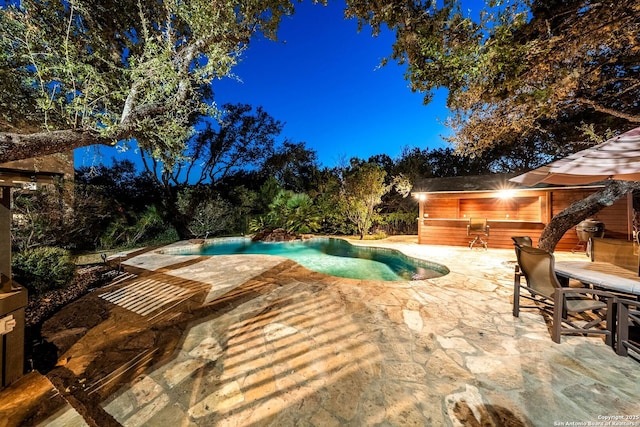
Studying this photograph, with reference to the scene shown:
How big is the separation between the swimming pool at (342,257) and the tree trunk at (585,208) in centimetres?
249

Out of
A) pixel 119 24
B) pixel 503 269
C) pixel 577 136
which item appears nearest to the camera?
pixel 503 269

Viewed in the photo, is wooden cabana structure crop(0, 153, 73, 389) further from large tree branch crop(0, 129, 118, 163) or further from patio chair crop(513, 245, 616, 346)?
patio chair crop(513, 245, 616, 346)

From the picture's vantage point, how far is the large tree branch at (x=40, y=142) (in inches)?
131

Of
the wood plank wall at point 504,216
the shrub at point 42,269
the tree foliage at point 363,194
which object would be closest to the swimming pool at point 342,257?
the tree foliage at point 363,194

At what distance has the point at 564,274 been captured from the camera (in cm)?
299

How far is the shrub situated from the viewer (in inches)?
151

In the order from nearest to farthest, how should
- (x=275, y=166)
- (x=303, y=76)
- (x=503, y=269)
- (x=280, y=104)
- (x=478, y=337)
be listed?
(x=478, y=337)
(x=503, y=269)
(x=275, y=166)
(x=303, y=76)
(x=280, y=104)

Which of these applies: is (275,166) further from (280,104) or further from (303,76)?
(280,104)

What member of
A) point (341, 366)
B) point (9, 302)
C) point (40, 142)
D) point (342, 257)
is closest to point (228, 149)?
point (342, 257)

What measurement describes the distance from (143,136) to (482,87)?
726cm

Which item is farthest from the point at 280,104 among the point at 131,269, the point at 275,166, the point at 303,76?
the point at 131,269

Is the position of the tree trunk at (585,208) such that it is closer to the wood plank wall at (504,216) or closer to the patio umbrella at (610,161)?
the patio umbrella at (610,161)

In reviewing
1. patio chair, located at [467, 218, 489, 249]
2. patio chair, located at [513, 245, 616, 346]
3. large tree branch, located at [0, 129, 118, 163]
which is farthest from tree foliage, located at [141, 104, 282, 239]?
patio chair, located at [513, 245, 616, 346]

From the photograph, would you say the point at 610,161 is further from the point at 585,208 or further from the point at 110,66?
the point at 110,66
